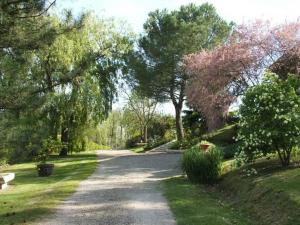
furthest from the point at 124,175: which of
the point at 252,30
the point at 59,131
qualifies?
the point at 59,131

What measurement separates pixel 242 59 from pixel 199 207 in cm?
1296

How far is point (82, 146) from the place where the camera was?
35906 millimetres

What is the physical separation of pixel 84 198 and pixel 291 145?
5429 millimetres

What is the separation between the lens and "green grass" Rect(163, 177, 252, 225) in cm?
867

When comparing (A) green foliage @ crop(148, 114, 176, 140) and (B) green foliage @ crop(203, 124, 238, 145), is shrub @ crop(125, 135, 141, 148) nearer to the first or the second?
(A) green foliage @ crop(148, 114, 176, 140)

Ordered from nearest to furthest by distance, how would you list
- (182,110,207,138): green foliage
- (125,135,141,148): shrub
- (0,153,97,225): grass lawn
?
(0,153,97,225): grass lawn
(182,110,207,138): green foliage
(125,135,141,148): shrub

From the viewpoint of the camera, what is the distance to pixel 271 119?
1197 cm

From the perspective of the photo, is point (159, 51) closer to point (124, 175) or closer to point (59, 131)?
point (59, 131)

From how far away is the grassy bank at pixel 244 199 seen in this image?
8594mm

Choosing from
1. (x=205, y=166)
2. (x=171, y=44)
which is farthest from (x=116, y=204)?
(x=171, y=44)

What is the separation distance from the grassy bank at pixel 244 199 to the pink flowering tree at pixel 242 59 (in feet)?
29.9

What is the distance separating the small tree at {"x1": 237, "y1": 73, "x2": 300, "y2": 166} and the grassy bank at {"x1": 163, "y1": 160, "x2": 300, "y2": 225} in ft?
1.96

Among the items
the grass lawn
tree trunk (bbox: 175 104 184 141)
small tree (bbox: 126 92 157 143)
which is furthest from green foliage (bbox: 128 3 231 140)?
the grass lawn

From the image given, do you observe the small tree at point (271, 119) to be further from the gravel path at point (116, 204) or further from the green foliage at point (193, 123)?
the green foliage at point (193, 123)
